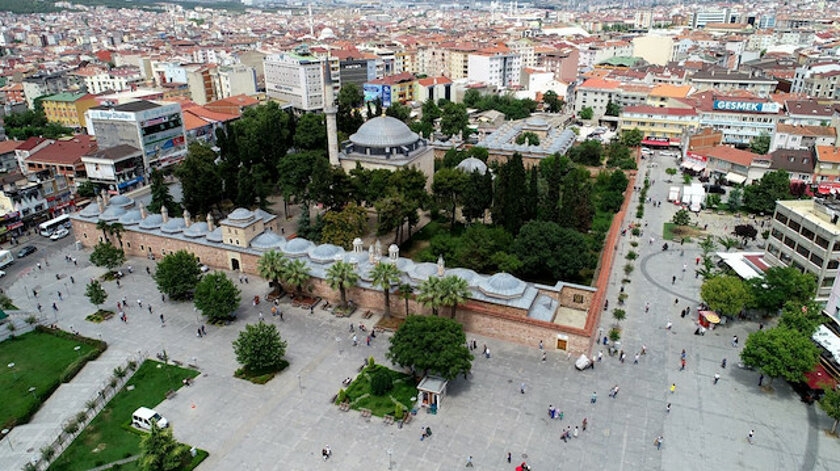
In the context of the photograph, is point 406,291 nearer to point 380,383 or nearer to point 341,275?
point 341,275

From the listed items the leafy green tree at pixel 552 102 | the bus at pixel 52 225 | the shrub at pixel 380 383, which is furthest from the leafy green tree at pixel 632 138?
the bus at pixel 52 225

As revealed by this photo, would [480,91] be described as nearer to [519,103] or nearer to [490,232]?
[519,103]

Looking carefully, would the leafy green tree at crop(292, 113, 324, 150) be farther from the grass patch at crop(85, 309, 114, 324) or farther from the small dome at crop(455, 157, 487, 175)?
the grass patch at crop(85, 309, 114, 324)

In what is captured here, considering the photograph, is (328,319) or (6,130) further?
(6,130)

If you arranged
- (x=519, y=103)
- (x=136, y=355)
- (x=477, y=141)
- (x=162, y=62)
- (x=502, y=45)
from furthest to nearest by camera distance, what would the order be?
(x=502, y=45), (x=162, y=62), (x=519, y=103), (x=477, y=141), (x=136, y=355)

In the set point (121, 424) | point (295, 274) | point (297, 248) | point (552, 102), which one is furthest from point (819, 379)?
point (552, 102)

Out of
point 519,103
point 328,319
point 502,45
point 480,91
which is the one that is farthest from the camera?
point 502,45

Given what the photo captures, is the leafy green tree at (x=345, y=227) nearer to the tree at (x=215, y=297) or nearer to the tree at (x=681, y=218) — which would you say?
the tree at (x=215, y=297)

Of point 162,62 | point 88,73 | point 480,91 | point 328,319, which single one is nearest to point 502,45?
point 480,91
